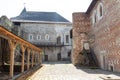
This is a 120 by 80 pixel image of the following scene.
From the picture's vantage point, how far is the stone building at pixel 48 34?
36688 mm

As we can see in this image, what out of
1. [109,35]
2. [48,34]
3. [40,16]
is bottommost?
[109,35]

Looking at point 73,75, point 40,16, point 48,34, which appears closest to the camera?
point 73,75

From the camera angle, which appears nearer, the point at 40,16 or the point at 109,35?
the point at 109,35

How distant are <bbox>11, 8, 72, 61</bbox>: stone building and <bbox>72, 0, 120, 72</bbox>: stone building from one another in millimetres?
12950

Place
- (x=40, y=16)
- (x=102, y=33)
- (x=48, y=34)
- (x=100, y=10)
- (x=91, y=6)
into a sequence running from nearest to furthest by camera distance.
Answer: (x=102, y=33) → (x=100, y=10) → (x=91, y=6) → (x=48, y=34) → (x=40, y=16)

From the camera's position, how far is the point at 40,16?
1555 inches

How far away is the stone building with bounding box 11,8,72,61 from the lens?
36688mm

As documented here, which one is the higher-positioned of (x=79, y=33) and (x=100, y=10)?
(x=100, y=10)

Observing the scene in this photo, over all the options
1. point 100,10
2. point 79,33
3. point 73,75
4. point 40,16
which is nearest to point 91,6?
point 100,10

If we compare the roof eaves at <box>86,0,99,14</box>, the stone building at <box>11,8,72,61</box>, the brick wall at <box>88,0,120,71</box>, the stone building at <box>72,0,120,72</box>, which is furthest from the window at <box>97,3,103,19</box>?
the stone building at <box>11,8,72,61</box>

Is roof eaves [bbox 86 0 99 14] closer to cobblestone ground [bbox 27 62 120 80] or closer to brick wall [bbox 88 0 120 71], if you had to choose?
brick wall [bbox 88 0 120 71]

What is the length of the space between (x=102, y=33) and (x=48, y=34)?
20.6 m

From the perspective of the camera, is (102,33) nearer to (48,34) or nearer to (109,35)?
(109,35)

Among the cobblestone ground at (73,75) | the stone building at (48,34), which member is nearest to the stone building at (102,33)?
the cobblestone ground at (73,75)
